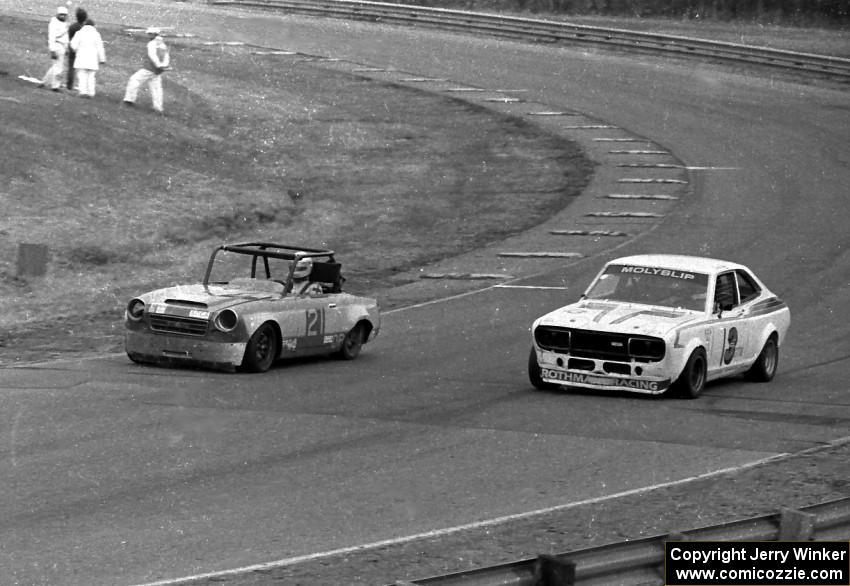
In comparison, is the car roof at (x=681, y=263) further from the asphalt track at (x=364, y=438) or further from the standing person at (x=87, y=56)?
the standing person at (x=87, y=56)

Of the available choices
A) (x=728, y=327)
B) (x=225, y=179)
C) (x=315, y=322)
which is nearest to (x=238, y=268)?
(x=225, y=179)

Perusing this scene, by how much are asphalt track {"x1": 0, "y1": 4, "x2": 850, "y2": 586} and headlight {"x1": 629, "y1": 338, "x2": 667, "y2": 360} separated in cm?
47

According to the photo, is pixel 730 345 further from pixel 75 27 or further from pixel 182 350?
pixel 75 27

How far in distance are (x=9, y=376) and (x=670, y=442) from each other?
6587 millimetres

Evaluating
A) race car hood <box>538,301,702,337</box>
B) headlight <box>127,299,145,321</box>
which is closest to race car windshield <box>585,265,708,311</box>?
race car hood <box>538,301,702,337</box>

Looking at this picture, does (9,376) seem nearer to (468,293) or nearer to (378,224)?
(468,293)

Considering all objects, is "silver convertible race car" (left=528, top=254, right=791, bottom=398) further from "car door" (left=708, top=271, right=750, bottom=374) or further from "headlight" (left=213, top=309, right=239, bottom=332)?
"headlight" (left=213, top=309, right=239, bottom=332)

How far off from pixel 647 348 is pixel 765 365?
2.13 metres

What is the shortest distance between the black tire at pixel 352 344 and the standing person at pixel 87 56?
1418 centimetres

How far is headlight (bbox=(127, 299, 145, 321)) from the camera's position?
592 inches

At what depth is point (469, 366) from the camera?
1569 centimetres

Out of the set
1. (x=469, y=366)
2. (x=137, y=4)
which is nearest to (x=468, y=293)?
(x=469, y=366)

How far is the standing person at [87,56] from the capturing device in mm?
28734

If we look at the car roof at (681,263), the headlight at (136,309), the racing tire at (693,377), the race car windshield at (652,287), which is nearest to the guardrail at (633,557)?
the racing tire at (693,377)
